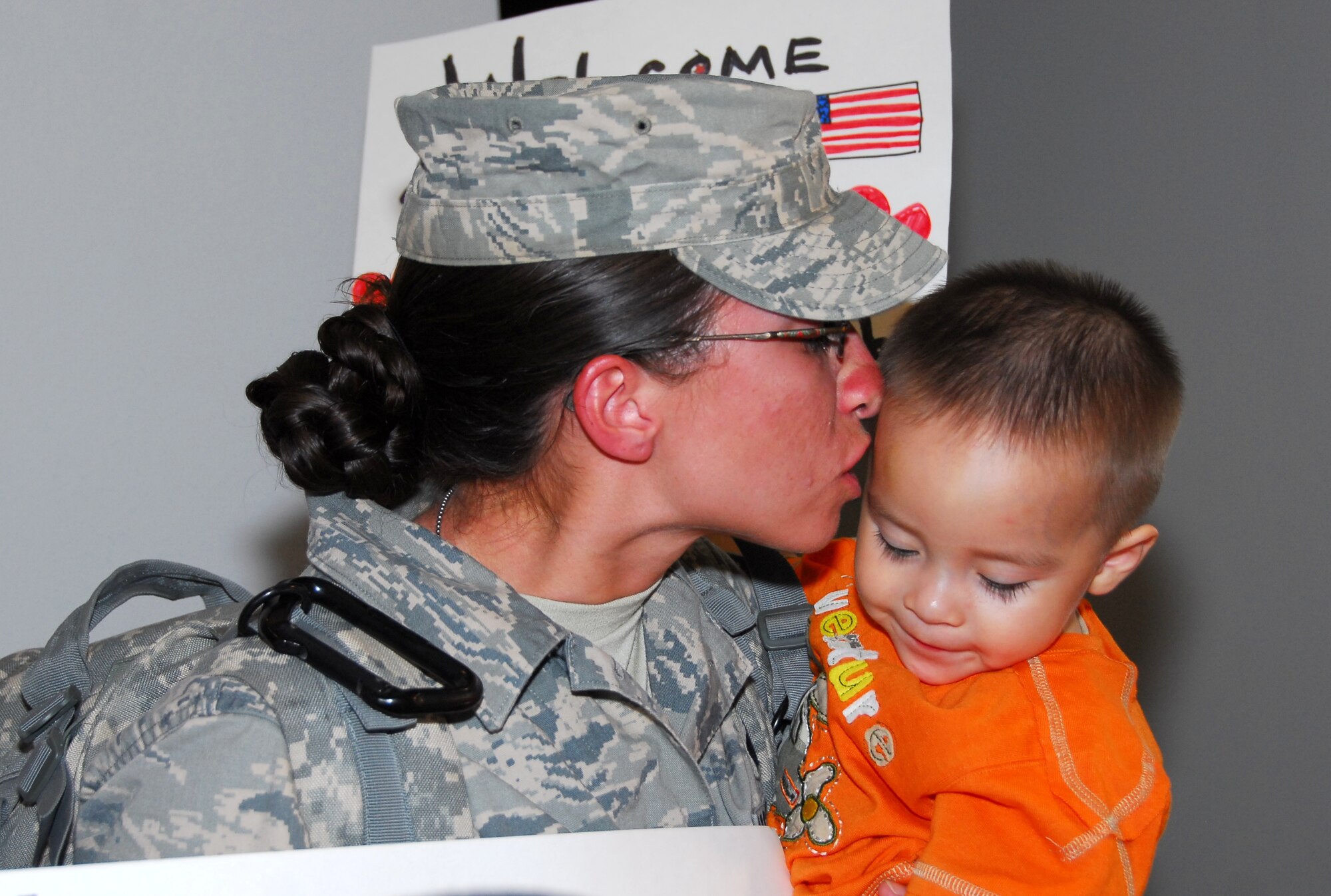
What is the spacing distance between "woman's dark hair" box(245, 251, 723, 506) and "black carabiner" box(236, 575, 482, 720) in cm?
19

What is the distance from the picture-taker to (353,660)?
103 centimetres

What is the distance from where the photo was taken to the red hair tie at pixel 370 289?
57.2 inches

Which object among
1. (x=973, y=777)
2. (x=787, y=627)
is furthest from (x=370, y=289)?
(x=973, y=777)

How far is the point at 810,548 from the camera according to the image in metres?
1.29

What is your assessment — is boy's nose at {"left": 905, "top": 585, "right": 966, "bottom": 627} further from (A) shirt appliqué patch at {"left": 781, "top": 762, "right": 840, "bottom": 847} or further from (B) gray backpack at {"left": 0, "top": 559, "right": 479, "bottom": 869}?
(B) gray backpack at {"left": 0, "top": 559, "right": 479, "bottom": 869}

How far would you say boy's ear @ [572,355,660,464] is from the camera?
46.7 inches

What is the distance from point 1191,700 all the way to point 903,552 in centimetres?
113

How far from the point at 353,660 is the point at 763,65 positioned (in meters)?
1.03

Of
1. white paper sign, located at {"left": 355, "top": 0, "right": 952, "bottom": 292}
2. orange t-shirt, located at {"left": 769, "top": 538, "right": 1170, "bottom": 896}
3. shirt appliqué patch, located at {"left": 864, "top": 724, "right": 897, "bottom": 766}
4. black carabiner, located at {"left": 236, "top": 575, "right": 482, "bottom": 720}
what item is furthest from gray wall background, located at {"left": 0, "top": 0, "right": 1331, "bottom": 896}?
shirt appliqué patch, located at {"left": 864, "top": 724, "right": 897, "bottom": 766}

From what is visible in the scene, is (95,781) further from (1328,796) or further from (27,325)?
(1328,796)

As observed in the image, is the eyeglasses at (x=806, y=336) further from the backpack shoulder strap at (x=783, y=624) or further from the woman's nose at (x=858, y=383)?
the backpack shoulder strap at (x=783, y=624)

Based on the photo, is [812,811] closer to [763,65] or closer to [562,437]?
[562,437]

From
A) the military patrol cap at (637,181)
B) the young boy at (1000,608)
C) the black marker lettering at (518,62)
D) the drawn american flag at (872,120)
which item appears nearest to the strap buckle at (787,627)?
the young boy at (1000,608)

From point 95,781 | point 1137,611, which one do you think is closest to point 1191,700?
point 1137,611
